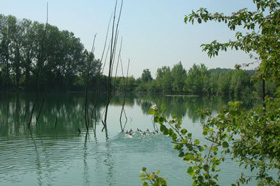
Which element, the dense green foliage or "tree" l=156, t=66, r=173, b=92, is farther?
"tree" l=156, t=66, r=173, b=92

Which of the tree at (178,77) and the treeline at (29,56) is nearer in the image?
the treeline at (29,56)

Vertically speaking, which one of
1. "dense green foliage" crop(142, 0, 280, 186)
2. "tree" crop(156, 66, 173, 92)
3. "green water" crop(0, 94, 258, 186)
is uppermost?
"tree" crop(156, 66, 173, 92)

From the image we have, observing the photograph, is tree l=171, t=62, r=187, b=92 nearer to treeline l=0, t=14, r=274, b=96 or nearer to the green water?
treeline l=0, t=14, r=274, b=96

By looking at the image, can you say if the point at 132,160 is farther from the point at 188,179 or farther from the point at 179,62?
the point at 179,62

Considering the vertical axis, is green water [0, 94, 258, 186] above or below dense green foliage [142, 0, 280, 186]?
below

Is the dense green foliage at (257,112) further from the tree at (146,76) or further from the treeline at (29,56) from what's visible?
the tree at (146,76)

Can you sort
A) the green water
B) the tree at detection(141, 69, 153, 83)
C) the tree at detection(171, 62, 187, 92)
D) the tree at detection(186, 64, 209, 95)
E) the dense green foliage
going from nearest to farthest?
the dense green foliage, the green water, the tree at detection(186, 64, 209, 95), the tree at detection(171, 62, 187, 92), the tree at detection(141, 69, 153, 83)

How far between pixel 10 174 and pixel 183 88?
96.2 metres

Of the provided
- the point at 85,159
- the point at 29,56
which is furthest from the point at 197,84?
the point at 85,159

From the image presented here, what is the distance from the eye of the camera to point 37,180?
786 cm

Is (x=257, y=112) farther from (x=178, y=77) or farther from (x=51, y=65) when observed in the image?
(x=178, y=77)

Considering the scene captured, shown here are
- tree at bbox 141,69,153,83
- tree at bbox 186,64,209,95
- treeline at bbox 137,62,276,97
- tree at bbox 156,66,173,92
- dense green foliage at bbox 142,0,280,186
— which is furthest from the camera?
tree at bbox 141,69,153,83

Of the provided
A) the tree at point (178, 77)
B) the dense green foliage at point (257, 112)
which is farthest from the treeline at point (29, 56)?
the dense green foliage at point (257, 112)

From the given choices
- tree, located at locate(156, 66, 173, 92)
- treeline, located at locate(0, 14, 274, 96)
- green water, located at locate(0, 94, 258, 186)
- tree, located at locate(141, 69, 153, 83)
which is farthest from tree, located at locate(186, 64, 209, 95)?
green water, located at locate(0, 94, 258, 186)
